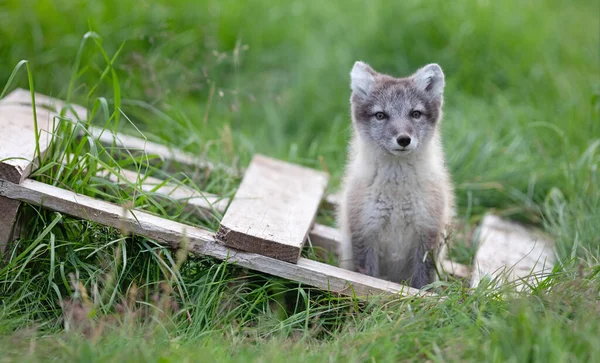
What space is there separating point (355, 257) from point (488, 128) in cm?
238

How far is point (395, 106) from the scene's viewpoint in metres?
4.18

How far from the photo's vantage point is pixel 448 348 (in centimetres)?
294

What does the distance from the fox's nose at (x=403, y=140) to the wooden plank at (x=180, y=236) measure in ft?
2.61

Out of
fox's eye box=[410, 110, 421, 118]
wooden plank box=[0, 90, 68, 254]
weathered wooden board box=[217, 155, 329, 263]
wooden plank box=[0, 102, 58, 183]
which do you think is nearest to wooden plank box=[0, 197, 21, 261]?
wooden plank box=[0, 90, 68, 254]

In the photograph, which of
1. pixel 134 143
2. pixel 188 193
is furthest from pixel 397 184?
pixel 134 143

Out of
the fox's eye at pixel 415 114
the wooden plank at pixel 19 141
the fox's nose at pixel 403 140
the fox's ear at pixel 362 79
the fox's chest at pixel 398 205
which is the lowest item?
the fox's chest at pixel 398 205

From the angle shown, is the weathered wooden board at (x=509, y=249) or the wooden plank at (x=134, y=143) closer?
the weathered wooden board at (x=509, y=249)

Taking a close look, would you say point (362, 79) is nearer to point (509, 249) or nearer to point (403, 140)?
point (403, 140)

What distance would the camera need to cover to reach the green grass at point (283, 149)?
3.09 meters

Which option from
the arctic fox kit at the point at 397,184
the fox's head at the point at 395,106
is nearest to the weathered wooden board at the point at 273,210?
the arctic fox kit at the point at 397,184

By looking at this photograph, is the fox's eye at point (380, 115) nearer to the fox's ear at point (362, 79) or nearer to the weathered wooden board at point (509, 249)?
the fox's ear at point (362, 79)

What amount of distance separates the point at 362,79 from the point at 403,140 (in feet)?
1.86

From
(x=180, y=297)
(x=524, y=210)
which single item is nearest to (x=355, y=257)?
(x=180, y=297)

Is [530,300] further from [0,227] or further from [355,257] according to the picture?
[0,227]
